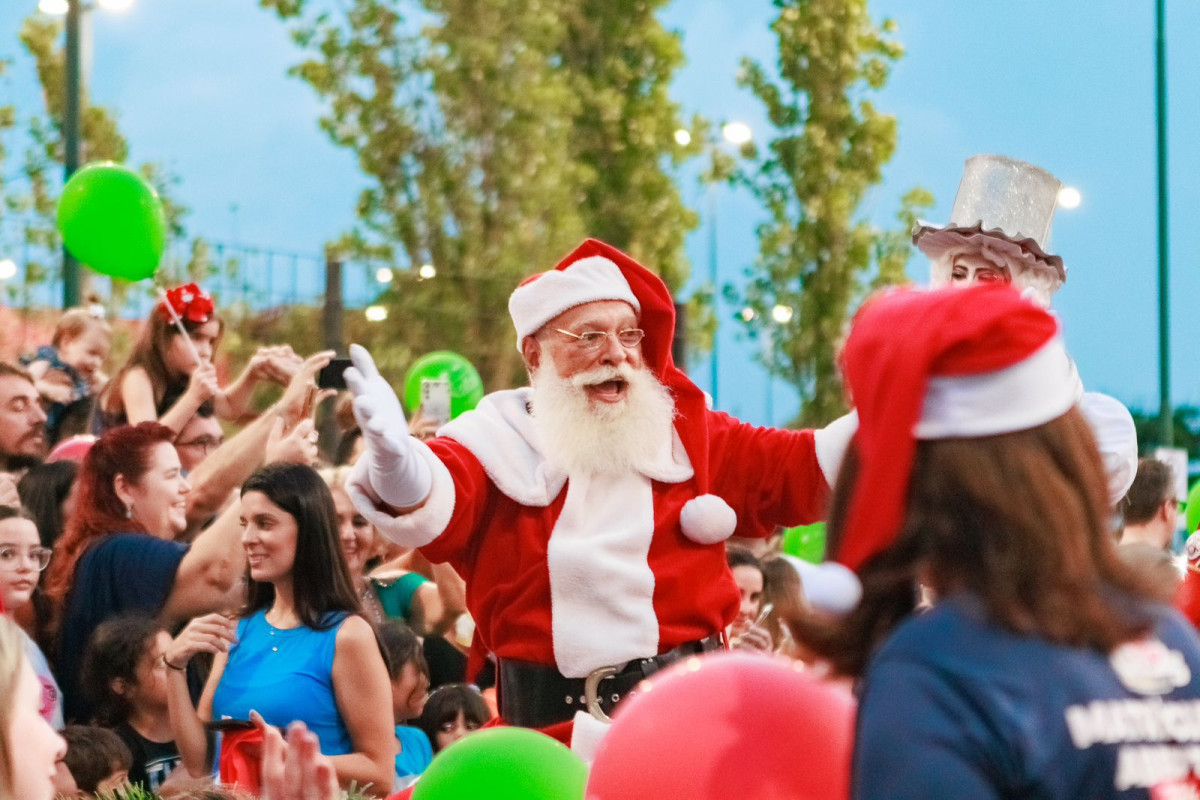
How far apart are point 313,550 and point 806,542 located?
5.28 meters

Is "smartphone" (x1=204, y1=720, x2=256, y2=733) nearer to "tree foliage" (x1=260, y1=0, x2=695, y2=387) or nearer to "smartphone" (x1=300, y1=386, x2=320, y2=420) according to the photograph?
"smartphone" (x1=300, y1=386, x2=320, y2=420)

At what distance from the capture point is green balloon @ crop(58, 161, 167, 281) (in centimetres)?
738

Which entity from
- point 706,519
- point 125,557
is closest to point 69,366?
point 125,557

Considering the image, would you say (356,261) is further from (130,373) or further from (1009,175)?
(1009,175)

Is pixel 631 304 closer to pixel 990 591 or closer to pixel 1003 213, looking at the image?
pixel 1003 213

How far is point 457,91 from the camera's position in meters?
19.4

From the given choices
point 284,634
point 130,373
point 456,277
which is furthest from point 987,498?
point 456,277

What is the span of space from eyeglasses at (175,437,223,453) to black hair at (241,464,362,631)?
6.08 feet

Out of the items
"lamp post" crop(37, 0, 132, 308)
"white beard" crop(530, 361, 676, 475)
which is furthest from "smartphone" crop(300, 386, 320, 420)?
"lamp post" crop(37, 0, 132, 308)

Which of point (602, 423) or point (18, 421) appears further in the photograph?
point (18, 421)

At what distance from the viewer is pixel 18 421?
6.69 metres

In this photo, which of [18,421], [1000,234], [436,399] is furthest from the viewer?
[436,399]

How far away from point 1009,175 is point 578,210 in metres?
17.9

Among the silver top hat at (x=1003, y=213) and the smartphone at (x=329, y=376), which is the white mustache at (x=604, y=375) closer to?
the silver top hat at (x=1003, y=213)
